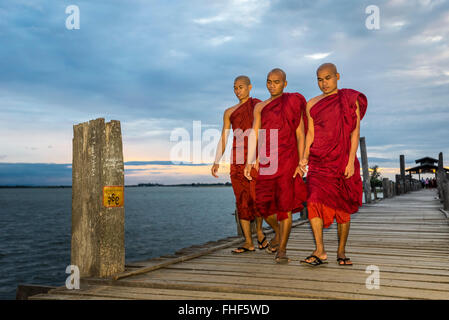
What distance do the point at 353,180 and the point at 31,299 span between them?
3.14 m

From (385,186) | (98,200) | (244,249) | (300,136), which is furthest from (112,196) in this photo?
(385,186)

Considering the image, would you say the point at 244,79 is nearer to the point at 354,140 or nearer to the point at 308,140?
the point at 308,140

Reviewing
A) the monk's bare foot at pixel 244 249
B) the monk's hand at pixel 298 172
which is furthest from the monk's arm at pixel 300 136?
the monk's bare foot at pixel 244 249

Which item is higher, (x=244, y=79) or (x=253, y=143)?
(x=244, y=79)

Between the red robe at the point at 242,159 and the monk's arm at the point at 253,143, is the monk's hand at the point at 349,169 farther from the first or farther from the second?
the red robe at the point at 242,159

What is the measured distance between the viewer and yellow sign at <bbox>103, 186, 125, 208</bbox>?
3453mm

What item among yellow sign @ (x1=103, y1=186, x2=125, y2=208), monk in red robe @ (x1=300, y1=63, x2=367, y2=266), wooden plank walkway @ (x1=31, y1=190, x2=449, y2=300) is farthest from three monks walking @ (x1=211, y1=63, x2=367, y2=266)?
yellow sign @ (x1=103, y1=186, x2=125, y2=208)

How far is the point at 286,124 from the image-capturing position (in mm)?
4211

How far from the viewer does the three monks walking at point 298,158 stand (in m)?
3.84

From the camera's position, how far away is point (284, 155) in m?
4.21

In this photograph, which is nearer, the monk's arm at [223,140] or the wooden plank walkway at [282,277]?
the wooden plank walkway at [282,277]

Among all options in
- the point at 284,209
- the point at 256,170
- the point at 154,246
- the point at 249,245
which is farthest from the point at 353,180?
the point at 154,246

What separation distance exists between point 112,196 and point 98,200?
129 mm
